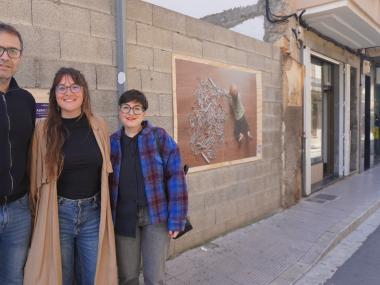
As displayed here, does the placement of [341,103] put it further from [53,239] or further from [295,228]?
[53,239]

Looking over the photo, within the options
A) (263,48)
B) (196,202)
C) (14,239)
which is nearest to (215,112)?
(196,202)

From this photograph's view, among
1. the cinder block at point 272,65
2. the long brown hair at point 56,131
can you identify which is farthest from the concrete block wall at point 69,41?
the cinder block at point 272,65

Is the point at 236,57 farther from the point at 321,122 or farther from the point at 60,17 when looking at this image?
the point at 321,122

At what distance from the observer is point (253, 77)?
5.24m

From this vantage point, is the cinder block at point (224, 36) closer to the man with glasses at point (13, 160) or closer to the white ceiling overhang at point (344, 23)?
the white ceiling overhang at point (344, 23)

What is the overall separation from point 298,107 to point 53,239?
5.30 meters

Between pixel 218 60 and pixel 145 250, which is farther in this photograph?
pixel 218 60

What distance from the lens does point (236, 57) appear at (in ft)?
16.1

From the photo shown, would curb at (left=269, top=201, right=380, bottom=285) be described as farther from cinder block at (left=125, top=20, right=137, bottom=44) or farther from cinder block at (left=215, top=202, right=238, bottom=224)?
cinder block at (left=125, top=20, right=137, bottom=44)

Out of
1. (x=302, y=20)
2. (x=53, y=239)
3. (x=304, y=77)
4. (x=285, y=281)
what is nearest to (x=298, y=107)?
(x=304, y=77)

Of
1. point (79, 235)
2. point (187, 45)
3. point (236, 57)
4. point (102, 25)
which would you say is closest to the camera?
point (79, 235)

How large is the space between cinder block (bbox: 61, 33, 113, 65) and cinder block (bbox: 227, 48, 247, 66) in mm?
1920

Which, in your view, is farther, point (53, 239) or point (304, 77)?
point (304, 77)

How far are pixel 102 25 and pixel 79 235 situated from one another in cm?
188
